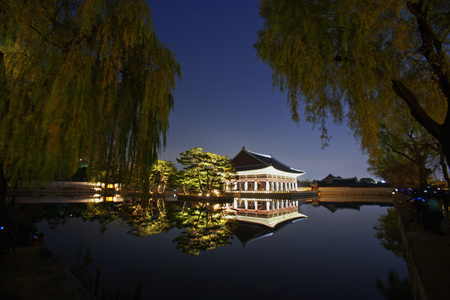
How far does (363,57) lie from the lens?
3674 mm

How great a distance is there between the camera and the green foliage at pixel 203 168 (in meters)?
20.3

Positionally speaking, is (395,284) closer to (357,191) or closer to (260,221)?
(260,221)

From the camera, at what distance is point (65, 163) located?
2.60 metres

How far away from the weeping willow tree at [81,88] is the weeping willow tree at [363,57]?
2353 millimetres

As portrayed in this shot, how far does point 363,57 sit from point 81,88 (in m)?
4.39

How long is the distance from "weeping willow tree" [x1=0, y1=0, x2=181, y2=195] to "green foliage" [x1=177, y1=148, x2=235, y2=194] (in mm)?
16281

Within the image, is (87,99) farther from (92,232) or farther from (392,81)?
(92,232)

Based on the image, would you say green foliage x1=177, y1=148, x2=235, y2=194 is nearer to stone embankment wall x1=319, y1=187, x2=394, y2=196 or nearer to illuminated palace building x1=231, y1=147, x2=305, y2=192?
illuminated palace building x1=231, y1=147, x2=305, y2=192

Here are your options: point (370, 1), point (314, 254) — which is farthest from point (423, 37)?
point (314, 254)

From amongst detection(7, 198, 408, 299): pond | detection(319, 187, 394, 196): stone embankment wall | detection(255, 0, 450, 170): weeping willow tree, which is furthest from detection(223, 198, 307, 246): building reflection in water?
detection(319, 187, 394, 196): stone embankment wall

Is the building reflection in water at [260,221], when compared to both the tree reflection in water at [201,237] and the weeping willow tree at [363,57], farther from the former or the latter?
the weeping willow tree at [363,57]

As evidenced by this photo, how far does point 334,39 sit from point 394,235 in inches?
277

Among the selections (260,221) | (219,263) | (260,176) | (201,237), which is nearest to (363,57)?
(219,263)

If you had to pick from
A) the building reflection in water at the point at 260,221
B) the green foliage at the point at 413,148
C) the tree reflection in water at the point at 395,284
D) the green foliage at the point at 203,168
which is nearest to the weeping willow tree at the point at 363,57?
the tree reflection in water at the point at 395,284
